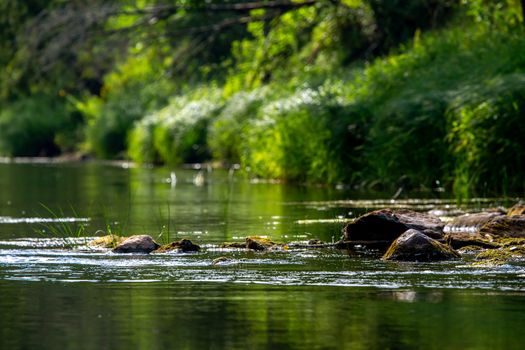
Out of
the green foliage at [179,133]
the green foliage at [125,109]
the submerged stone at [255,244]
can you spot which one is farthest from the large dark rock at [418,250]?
the green foliage at [125,109]

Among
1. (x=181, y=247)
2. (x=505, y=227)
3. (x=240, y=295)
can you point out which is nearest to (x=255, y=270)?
(x=240, y=295)

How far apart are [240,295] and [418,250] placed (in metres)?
2.77

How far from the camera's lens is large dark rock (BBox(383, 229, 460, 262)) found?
1310cm

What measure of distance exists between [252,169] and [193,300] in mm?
22336

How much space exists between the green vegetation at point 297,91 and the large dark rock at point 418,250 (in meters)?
8.91

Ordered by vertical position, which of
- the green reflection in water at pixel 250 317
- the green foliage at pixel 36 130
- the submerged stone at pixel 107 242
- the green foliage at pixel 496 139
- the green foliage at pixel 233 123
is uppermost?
the green foliage at pixel 36 130

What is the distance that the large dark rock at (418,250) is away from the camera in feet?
43.0

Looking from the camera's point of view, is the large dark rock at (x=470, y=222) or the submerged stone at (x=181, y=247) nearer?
the submerged stone at (x=181, y=247)

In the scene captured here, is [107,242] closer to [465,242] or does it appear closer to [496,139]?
[465,242]

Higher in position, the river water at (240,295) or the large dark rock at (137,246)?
the large dark rock at (137,246)

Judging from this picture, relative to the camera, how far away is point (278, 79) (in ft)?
130

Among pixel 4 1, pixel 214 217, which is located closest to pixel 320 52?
pixel 4 1

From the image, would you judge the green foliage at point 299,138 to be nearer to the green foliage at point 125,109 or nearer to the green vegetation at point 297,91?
the green vegetation at point 297,91

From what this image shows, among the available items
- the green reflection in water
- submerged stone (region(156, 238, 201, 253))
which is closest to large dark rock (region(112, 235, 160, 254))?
submerged stone (region(156, 238, 201, 253))
